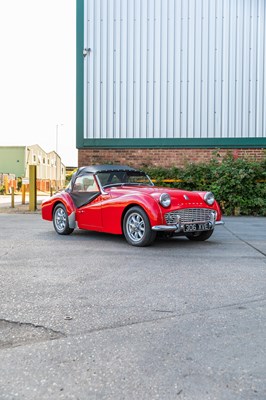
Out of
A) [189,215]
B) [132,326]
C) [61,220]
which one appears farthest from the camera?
[61,220]

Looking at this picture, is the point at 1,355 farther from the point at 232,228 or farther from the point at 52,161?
the point at 52,161

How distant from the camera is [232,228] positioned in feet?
31.6

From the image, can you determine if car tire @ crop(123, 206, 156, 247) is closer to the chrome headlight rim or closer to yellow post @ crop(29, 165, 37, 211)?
the chrome headlight rim

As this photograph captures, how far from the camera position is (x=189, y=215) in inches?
264

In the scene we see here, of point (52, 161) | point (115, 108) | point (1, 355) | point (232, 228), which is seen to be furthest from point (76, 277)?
point (52, 161)

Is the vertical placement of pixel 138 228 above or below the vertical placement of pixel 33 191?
below

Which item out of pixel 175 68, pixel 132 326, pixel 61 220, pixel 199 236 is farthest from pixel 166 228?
pixel 175 68

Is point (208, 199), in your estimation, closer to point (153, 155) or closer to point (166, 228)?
point (166, 228)

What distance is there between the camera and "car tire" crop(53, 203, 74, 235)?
27.0ft

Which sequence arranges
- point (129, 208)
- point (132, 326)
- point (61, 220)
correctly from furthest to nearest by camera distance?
point (61, 220), point (129, 208), point (132, 326)

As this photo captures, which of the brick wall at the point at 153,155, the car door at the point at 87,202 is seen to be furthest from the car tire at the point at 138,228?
the brick wall at the point at 153,155

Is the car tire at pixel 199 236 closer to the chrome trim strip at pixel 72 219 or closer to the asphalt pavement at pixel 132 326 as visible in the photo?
the asphalt pavement at pixel 132 326

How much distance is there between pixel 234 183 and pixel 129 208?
670 cm

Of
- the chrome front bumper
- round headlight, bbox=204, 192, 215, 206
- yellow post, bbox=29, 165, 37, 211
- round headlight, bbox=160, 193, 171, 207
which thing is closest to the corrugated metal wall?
yellow post, bbox=29, 165, 37, 211
